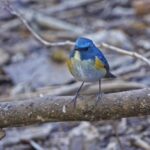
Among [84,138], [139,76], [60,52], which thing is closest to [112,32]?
[60,52]

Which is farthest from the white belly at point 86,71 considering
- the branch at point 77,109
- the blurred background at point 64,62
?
the blurred background at point 64,62

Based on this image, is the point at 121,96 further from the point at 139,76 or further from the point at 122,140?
the point at 139,76

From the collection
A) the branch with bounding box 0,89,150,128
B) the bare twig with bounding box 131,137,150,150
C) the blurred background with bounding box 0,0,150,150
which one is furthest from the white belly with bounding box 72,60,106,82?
the bare twig with bounding box 131,137,150,150

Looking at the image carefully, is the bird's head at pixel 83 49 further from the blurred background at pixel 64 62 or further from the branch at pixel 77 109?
the blurred background at pixel 64 62

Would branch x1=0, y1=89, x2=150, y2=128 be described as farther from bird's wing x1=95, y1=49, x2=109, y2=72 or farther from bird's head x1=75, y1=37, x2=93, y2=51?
bird's head x1=75, y1=37, x2=93, y2=51

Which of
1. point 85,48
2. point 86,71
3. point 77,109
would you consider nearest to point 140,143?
point 77,109

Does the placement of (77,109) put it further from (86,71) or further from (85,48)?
(85,48)
